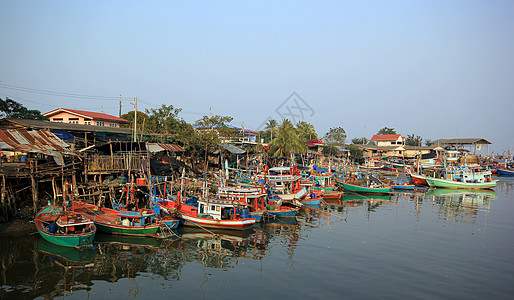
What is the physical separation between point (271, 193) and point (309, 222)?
184 inches

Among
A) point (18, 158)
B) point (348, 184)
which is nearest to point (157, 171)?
point (18, 158)

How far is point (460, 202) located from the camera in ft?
132

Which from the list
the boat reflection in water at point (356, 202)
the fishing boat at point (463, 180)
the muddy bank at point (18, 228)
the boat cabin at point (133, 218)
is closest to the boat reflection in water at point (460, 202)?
the fishing boat at point (463, 180)

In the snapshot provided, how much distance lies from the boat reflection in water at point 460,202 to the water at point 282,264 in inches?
172

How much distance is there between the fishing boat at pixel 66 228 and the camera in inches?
752

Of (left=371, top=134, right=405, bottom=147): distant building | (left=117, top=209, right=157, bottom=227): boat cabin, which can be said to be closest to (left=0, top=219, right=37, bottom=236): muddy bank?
(left=117, top=209, right=157, bottom=227): boat cabin

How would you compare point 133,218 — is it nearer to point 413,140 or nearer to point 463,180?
point 463,180

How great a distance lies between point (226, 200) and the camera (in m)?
24.7

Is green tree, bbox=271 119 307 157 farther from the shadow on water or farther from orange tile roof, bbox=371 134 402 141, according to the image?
orange tile roof, bbox=371 134 402 141

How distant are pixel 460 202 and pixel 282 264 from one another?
31450 mm

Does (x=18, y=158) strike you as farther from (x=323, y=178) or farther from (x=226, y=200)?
(x=323, y=178)

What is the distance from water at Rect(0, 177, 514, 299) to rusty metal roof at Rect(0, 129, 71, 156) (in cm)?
707

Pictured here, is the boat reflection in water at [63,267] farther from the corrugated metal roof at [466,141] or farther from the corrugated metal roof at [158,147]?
the corrugated metal roof at [466,141]

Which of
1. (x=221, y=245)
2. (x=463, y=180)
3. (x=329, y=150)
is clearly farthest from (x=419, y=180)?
(x=221, y=245)
